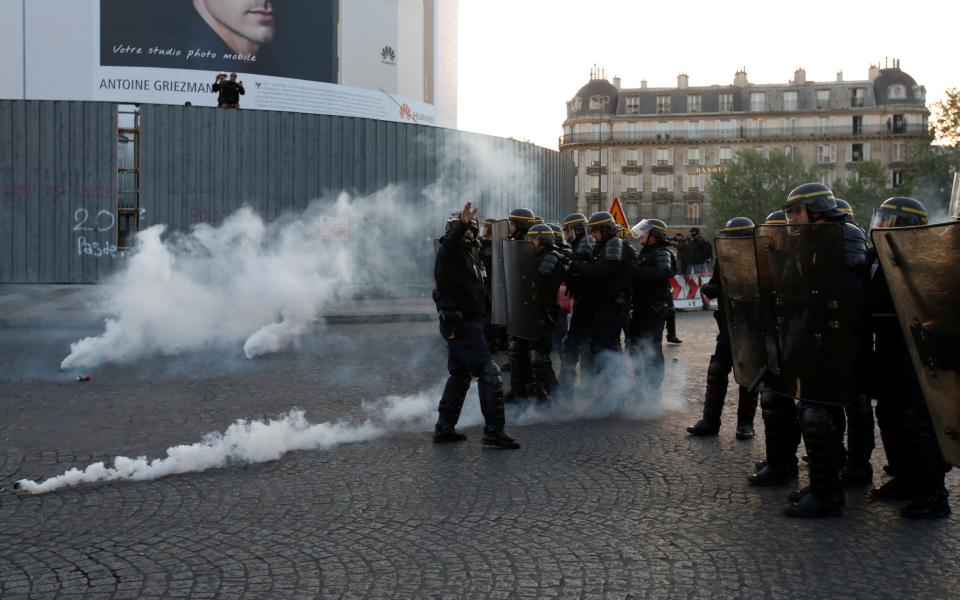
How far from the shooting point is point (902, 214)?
4.59 metres

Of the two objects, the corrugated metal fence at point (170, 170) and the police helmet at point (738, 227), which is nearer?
the police helmet at point (738, 227)

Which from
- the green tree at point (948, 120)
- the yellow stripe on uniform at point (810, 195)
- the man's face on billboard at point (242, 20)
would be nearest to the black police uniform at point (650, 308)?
the yellow stripe on uniform at point (810, 195)

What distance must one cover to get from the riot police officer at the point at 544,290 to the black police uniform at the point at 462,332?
95 centimetres

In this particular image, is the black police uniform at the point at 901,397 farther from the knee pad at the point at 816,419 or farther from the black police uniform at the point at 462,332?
the black police uniform at the point at 462,332

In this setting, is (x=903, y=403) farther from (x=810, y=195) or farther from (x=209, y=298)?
(x=209, y=298)

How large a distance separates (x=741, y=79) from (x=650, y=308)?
7705 centimetres

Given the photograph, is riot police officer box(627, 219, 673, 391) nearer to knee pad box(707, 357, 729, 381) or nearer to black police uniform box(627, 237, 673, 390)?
black police uniform box(627, 237, 673, 390)

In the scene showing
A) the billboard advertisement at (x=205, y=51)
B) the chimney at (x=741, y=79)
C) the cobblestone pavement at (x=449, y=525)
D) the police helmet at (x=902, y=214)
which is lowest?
the cobblestone pavement at (x=449, y=525)

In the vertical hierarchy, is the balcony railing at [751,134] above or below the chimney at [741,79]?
below

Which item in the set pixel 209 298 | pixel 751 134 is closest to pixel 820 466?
pixel 209 298

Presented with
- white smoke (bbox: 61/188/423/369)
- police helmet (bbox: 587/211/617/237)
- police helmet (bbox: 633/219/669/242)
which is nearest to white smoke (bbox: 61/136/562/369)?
white smoke (bbox: 61/188/423/369)

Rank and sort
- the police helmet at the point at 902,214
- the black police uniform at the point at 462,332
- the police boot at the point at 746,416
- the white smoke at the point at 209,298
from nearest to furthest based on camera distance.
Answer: the police helmet at the point at 902,214
the black police uniform at the point at 462,332
the police boot at the point at 746,416
the white smoke at the point at 209,298

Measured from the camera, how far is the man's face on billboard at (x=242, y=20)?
25.5m

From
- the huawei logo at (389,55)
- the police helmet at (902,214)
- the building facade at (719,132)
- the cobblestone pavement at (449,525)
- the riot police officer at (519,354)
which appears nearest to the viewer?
the cobblestone pavement at (449,525)
